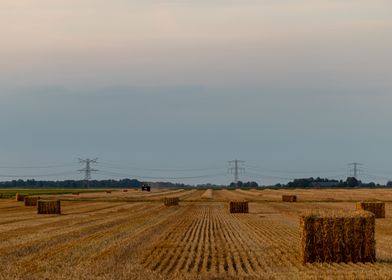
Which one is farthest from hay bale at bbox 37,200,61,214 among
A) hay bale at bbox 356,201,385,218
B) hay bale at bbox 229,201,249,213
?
hay bale at bbox 356,201,385,218

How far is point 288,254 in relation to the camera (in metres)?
24.1

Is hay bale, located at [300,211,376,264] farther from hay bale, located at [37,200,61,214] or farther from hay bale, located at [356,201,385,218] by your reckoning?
hay bale, located at [37,200,61,214]

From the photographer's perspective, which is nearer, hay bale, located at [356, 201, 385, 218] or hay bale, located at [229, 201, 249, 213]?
hay bale, located at [356, 201, 385, 218]

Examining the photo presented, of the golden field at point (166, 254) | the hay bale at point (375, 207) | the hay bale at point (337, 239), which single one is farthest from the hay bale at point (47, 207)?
the hay bale at point (337, 239)

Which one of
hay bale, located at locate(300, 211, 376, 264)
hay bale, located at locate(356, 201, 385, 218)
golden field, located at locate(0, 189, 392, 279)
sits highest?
hay bale, located at locate(356, 201, 385, 218)

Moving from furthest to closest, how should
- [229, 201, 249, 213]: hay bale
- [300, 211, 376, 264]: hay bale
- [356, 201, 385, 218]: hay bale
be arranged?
[229, 201, 249, 213]: hay bale
[356, 201, 385, 218]: hay bale
[300, 211, 376, 264]: hay bale

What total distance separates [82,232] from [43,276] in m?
15.4

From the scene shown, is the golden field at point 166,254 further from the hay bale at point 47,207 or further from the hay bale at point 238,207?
the hay bale at point 238,207

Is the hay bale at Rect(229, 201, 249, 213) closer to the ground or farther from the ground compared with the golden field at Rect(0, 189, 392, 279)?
farther from the ground

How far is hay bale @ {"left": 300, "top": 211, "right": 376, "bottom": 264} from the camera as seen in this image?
2162 centimetres

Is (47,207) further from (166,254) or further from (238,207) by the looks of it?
(166,254)

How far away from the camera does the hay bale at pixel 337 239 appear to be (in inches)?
851

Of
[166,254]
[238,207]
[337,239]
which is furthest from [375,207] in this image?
[337,239]

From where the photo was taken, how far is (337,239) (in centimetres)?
2162
